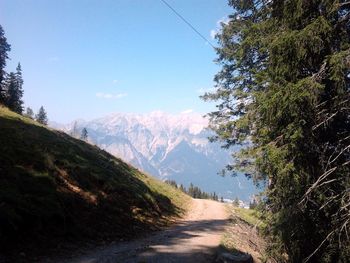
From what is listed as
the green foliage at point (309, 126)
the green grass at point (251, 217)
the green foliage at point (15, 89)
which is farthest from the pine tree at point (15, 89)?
the green foliage at point (309, 126)

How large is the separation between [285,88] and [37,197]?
918 cm

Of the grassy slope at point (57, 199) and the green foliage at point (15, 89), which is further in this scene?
the green foliage at point (15, 89)

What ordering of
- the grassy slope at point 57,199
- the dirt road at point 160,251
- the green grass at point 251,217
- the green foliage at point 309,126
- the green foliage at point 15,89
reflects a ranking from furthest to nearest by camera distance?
the green foliage at point 15,89, the green grass at point 251,217, the grassy slope at point 57,199, the dirt road at point 160,251, the green foliage at point 309,126

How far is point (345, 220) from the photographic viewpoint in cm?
812

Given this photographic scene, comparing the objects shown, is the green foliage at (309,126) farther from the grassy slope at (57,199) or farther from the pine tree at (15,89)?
the pine tree at (15,89)

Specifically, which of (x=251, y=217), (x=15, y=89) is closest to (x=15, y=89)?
(x=15, y=89)

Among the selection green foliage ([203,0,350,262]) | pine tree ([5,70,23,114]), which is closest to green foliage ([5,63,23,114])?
pine tree ([5,70,23,114])

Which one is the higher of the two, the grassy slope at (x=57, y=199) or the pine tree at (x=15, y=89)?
the pine tree at (x=15, y=89)

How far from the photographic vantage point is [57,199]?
1365 cm

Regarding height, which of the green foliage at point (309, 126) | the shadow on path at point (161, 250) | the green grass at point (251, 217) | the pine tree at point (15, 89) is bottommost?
the shadow on path at point (161, 250)

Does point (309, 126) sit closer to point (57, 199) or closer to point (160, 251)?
point (160, 251)

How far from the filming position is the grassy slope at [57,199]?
1130 centimetres

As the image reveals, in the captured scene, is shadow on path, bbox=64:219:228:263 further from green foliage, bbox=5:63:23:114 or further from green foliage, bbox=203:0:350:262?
green foliage, bbox=5:63:23:114

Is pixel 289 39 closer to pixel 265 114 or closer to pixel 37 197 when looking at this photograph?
pixel 265 114
